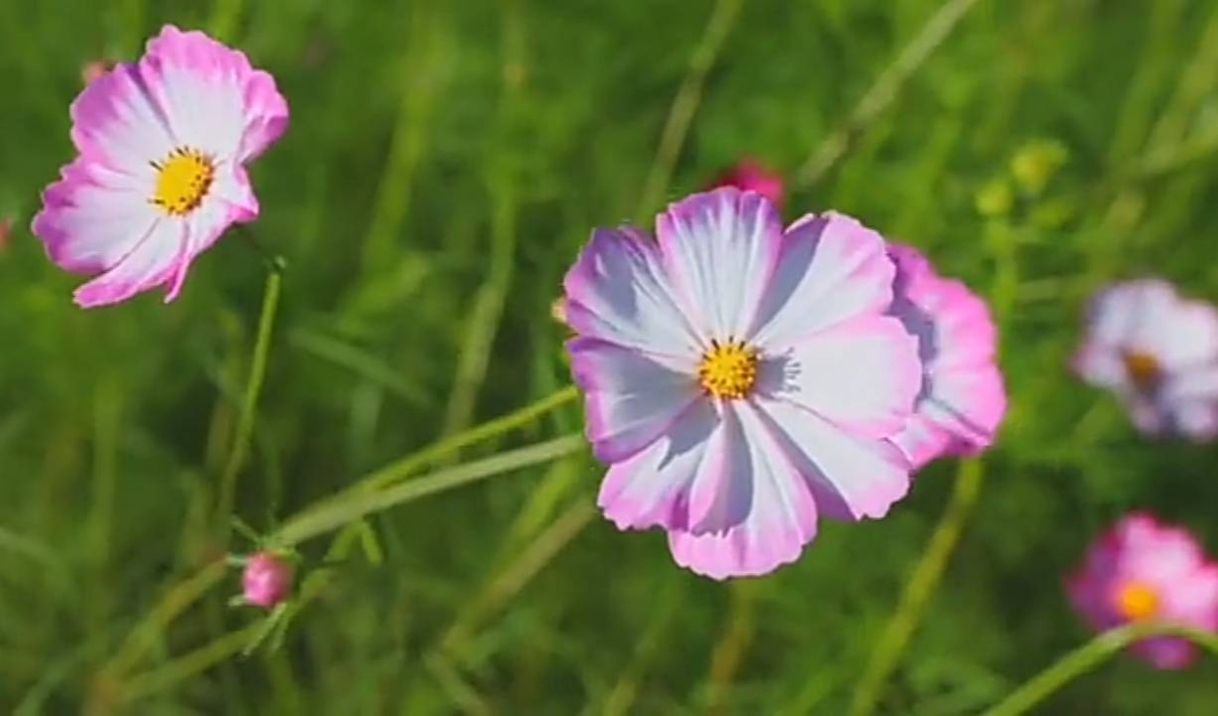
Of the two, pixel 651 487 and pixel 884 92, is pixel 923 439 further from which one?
pixel 884 92

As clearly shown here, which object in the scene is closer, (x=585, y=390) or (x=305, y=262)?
(x=585, y=390)

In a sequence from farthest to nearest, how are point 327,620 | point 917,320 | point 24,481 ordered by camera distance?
point 24,481 → point 327,620 → point 917,320

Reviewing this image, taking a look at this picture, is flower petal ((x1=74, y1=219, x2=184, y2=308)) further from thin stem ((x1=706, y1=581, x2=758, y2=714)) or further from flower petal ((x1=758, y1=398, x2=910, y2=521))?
thin stem ((x1=706, y1=581, x2=758, y2=714))

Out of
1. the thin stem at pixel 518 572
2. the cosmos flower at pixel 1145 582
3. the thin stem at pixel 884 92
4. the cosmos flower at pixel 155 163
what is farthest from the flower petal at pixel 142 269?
the cosmos flower at pixel 1145 582

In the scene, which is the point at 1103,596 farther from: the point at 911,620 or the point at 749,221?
the point at 749,221

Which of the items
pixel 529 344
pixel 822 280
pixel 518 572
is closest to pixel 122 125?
pixel 822 280

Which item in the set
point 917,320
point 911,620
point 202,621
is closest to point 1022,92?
point 911,620
